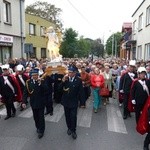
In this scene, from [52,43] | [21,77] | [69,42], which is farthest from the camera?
[69,42]

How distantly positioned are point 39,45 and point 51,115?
83.3 ft

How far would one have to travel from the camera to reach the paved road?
6.15m

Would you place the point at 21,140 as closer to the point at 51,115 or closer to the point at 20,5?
the point at 51,115

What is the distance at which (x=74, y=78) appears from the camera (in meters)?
6.76

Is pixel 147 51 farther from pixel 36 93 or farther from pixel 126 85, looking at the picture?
pixel 36 93

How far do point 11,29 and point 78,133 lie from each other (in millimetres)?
15831

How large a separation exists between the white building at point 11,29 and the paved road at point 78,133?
11.6m

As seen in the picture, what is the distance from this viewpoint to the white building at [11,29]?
19.8 m

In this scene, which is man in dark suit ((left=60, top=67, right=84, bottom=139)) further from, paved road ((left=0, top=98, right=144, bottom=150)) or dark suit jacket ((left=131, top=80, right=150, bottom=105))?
dark suit jacket ((left=131, top=80, right=150, bottom=105))

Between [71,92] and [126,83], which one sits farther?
[126,83]

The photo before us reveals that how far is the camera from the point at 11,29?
69.5 feet

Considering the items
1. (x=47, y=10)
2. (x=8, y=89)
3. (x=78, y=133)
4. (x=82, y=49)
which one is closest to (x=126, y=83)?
(x=78, y=133)

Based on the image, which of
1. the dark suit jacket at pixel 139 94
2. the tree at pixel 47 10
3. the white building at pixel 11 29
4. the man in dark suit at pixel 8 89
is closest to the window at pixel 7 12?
the white building at pixel 11 29

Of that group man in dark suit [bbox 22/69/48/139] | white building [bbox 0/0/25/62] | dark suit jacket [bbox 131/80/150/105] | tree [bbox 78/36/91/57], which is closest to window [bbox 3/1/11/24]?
white building [bbox 0/0/25/62]
